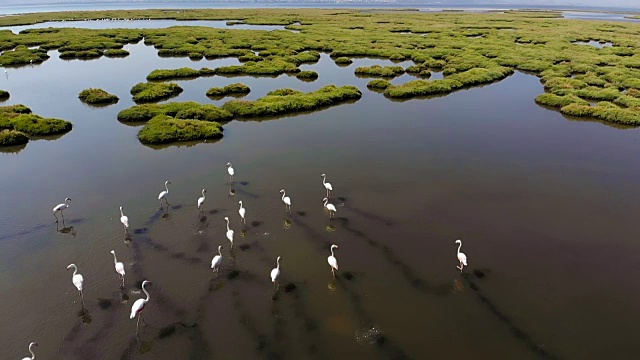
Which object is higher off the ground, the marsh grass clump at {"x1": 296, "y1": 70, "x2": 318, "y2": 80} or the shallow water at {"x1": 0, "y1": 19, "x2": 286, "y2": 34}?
the marsh grass clump at {"x1": 296, "y1": 70, "x2": 318, "y2": 80}

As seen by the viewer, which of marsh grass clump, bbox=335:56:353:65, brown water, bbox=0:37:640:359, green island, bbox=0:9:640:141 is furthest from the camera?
marsh grass clump, bbox=335:56:353:65

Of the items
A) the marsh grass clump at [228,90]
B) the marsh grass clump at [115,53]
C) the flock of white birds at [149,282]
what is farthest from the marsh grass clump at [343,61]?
the flock of white birds at [149,282]

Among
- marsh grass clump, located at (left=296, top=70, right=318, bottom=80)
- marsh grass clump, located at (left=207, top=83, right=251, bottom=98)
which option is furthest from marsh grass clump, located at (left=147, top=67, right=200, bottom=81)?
marsh grass clump, located at (left=296, top=70, right=318, bottom=80)

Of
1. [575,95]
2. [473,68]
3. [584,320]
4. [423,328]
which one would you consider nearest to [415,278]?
[423,328]

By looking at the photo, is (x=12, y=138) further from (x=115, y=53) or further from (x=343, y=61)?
(x=343, y=61)

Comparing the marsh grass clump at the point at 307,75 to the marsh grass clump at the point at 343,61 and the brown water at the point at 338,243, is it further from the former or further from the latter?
the brown water at the point at 338,243

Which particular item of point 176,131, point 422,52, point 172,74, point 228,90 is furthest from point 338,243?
point 422,52

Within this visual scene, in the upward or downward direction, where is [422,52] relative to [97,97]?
upward

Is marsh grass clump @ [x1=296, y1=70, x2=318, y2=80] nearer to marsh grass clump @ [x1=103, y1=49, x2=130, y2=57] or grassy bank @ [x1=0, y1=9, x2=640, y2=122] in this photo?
grassy bank @ [x1=0, y1=9, x2=640, y2=122]
